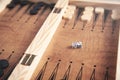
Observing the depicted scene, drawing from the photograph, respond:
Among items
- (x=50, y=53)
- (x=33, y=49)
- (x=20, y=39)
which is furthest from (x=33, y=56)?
(x=20, y=39)

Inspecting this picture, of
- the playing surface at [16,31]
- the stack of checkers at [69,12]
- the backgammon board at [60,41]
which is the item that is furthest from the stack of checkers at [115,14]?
the playing surface at [16,31]

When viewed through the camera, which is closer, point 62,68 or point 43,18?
point 62,68

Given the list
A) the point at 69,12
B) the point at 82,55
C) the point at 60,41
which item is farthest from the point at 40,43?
the point at 69,12

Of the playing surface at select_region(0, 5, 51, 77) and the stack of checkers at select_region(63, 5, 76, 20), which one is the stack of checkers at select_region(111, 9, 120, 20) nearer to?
the stack of checkers at select_region(63, 5, 76, 20)

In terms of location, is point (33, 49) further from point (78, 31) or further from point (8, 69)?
point (78, 31)

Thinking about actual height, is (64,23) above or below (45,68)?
above

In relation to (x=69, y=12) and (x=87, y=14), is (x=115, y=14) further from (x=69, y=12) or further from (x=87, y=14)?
(x=69, y=12)
